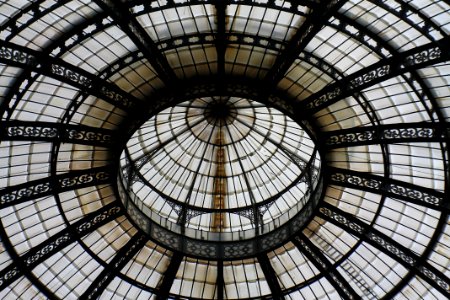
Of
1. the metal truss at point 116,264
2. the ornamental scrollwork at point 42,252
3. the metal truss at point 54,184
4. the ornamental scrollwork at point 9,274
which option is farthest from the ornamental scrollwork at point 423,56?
the ornamental scrollwork at point 9,274

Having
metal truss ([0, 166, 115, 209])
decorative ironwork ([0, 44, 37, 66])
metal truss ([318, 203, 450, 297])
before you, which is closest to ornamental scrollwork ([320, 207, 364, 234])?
metal truss ([318, 203, 450, 297])

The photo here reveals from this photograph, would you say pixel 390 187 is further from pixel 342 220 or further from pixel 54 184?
pixel 54 184

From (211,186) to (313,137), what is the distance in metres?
8.11

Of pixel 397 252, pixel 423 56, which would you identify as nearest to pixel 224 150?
pixel 397 252

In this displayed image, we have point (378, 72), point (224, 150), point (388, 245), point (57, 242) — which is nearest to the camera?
point (378, 72)

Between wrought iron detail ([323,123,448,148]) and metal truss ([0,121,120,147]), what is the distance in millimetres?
10212

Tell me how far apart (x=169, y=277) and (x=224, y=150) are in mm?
7551

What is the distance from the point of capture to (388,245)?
93.3ft

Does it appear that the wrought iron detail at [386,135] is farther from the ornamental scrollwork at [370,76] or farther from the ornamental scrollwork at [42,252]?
the ornamental scrollwork at [42,252]

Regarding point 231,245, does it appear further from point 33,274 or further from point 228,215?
point 33,274

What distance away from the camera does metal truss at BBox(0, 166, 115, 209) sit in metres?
25.2

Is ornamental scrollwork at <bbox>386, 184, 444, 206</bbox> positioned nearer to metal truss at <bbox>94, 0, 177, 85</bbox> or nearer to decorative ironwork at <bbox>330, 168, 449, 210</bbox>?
decorative ironwork at <bbox>330, 168, 449, 210</bbox>

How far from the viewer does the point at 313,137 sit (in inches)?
1058

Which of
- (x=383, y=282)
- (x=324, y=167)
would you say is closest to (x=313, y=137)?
(x=324, y=167)
